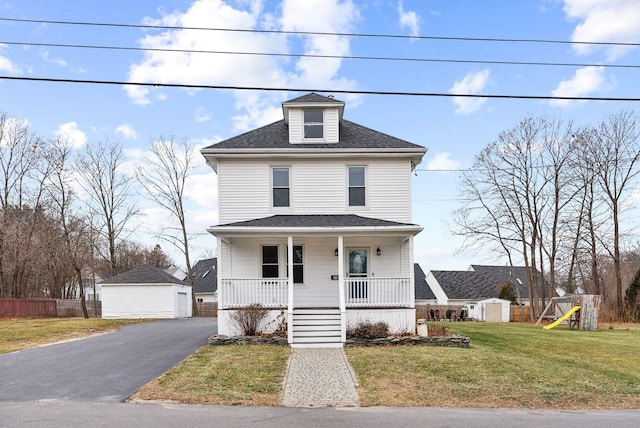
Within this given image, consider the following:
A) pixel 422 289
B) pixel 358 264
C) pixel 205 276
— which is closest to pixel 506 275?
pixel 422 289

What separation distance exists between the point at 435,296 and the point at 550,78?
3495 cm

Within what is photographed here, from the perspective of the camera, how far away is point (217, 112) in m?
18.1

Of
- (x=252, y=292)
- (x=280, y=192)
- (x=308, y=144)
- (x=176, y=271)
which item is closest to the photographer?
(x=252, y=292)

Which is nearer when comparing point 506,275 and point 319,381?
point 319,381

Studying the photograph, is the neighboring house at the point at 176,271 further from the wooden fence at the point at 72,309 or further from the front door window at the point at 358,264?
the front door window at the point at 358,264

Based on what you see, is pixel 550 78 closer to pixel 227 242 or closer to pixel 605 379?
pixel 605 379

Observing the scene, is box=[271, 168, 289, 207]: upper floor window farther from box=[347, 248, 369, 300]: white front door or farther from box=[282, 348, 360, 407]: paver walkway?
box=[282, 348, 360, 407]: paver walkway

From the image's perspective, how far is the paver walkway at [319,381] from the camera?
26.1 feet

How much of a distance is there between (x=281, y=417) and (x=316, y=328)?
724 centimetres

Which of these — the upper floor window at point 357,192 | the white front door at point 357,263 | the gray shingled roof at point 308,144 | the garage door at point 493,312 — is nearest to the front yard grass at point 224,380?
the white front door at point 357,263

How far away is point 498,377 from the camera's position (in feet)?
31.8

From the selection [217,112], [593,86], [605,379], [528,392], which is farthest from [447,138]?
[528,392]

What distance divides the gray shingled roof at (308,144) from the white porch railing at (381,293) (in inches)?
181

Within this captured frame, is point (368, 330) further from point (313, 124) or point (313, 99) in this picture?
point (313, 99)
